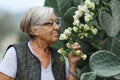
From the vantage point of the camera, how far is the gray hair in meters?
2.80

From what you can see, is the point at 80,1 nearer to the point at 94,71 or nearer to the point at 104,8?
the point at 104,8

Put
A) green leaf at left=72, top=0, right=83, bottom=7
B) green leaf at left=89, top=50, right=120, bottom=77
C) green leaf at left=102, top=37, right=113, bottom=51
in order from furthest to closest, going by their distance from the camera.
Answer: green leaf at left=72, top=0, right=83, bottom=7
green leaf at left=102, top=37, right=113, bottom=51
green leaf at left=89, top=50, right=120, bottom=77

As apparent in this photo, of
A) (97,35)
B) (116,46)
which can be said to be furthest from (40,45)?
(116,46)

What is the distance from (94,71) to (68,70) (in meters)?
0.30

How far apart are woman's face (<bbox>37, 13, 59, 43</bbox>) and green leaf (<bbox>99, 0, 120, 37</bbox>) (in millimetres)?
237

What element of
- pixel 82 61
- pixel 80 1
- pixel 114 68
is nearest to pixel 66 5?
pixel 80 1

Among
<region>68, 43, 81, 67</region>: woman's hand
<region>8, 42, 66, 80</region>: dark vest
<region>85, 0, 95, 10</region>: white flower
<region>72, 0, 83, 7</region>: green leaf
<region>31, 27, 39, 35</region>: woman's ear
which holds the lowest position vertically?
<region>8, 42, 66, 80</region>: dark vest

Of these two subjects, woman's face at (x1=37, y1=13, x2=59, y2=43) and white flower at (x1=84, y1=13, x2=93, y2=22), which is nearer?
white flower at (x1=84, y1=13, x2=93, y2=22)

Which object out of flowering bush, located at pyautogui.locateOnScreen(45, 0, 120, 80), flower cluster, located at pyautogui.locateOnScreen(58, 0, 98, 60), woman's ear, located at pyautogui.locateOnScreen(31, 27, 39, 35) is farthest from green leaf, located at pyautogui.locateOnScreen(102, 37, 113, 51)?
woman's ear, located at pyautogui.locateOnScreen(31, 27, 39, 35)

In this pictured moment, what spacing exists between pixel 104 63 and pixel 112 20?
Result: 20cm

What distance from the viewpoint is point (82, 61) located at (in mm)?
2902

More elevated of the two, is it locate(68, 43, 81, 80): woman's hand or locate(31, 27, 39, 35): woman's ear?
locate(31, 27, 39, 35): woman's ear

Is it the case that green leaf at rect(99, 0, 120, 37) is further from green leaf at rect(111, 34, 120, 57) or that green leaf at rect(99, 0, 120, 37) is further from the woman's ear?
the woman's ear

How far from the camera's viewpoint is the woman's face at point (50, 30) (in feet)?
9.18
